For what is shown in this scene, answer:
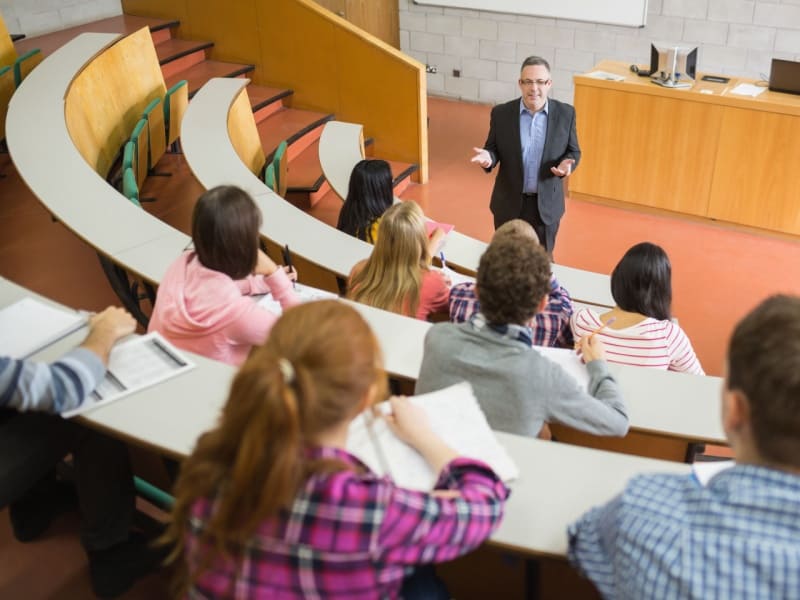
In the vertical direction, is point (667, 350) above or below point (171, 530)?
below

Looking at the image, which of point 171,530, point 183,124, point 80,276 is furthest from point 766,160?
point 171,530

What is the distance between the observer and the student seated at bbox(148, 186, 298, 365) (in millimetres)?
2387

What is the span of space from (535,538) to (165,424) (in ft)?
3.02

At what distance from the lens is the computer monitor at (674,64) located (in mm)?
5895

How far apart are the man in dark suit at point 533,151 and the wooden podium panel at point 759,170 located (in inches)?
68.8

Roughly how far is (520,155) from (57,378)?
10.9 feet

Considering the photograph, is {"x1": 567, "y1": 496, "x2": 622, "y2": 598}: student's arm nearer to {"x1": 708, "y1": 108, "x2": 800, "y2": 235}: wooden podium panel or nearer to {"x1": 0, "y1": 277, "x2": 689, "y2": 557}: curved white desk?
{"x1": 0, "y1": 277, "x2": 689, "y2": 557}: curved white desk

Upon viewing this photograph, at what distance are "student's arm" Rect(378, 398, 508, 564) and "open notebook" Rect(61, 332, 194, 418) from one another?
803 millimetres

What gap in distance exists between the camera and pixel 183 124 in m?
5.05

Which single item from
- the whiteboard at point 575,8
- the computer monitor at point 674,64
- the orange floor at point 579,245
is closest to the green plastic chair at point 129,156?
the orange floor at point 579,245

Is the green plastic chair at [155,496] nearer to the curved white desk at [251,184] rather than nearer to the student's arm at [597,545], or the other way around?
the curved white desk at [251,184]

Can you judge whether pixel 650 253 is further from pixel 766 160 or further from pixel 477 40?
pixel 477 40

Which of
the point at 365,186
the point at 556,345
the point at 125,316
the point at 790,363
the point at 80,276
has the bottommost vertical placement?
the point at 80,276

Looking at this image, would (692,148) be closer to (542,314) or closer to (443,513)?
(542,314)
